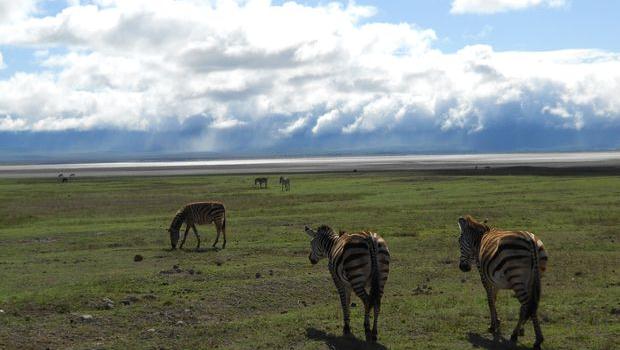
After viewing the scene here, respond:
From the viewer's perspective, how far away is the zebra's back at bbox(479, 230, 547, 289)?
12080 millimetres

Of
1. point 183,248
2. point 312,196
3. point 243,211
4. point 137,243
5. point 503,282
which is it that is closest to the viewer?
point 503,282

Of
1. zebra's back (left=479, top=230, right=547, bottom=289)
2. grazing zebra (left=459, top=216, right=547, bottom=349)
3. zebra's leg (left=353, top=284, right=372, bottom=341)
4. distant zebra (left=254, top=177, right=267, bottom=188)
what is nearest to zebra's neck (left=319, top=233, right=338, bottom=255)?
zebra's leg (left=353, top=284, right=372, bottom=341)

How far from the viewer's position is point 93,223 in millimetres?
40219

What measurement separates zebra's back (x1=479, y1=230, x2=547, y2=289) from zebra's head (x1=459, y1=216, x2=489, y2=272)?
1274 mm

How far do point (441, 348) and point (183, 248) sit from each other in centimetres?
A: 1709

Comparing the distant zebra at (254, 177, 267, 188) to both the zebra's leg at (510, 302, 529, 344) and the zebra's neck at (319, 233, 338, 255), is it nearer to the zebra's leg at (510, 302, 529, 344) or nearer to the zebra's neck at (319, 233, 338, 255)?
the zebra's neck at (319, 233, 338, 255)

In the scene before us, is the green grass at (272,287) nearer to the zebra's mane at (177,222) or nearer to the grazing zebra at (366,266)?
the grazing zebra at (366,266)

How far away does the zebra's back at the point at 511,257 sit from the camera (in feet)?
39.6

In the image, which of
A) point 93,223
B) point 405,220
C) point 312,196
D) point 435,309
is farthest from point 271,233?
point 312,196

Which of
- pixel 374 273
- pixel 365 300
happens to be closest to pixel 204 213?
pixel 365 300

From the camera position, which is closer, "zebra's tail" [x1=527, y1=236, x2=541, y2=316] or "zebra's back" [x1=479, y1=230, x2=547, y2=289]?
"zebra's tail" [x1=527, y1=236, x2=541, y2=316]

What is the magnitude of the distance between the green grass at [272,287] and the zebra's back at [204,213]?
55.0 inches

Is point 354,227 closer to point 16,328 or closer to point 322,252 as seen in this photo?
point 322,252

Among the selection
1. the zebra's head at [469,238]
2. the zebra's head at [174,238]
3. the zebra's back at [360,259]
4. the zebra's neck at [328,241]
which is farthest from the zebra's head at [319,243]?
the zebra's head at [174,238]
